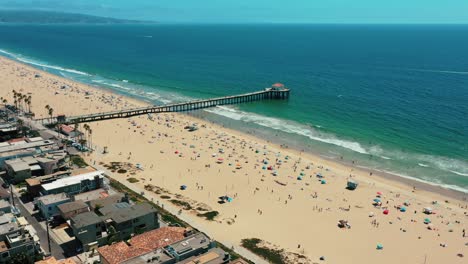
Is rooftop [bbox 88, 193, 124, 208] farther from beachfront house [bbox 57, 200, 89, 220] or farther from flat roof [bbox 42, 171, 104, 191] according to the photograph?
flat roof [bbox 42, 171, 104, 191]

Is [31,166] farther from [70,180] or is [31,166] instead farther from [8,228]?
[8,228]

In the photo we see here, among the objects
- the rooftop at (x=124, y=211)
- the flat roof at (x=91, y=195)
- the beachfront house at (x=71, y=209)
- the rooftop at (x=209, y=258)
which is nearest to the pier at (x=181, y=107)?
the flat roof at (x=91, y=195)

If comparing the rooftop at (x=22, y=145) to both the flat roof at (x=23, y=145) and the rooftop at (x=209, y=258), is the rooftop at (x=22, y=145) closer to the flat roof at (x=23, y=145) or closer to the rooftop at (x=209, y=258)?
the flat roof at (x=23, y=145)

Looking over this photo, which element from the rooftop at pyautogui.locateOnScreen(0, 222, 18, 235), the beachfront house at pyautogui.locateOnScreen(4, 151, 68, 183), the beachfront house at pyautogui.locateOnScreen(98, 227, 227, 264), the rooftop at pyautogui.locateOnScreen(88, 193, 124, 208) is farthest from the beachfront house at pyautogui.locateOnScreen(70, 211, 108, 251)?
the beachfront house at pyautogui.locateOnScreen(4, 151, 68, 183)

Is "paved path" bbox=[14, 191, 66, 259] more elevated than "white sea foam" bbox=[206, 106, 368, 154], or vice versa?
"white sea foam" bbox=[206, 106, 368, 154]

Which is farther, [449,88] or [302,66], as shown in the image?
[302,66]

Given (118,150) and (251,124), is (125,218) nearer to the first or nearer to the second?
(118,150)

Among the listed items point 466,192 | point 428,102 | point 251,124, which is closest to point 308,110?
point 251,124
